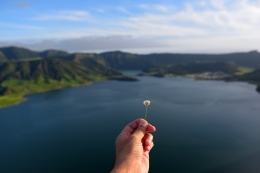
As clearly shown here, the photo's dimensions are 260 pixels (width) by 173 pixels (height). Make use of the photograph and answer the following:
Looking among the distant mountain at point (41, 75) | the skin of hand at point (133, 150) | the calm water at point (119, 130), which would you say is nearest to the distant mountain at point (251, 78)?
the calm water at point (119, 130)

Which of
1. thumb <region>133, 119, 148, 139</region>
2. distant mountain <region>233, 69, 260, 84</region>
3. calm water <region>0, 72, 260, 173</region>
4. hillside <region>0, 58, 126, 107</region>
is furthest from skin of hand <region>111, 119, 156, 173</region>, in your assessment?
distant mountain <region>233, 69, 260, 84</region>

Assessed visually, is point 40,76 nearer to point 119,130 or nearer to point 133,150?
point 119,130

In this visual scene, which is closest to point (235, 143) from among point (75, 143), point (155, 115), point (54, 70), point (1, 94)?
point (155, 115)

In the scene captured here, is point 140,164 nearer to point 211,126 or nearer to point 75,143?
point 75,143

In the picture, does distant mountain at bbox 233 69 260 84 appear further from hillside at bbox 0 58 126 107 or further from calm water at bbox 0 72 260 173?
hillside at bbox 0 58 126 107

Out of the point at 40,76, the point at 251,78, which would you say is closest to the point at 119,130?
the point at 251,78
